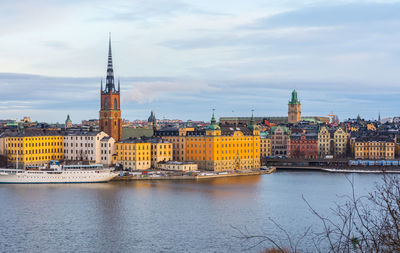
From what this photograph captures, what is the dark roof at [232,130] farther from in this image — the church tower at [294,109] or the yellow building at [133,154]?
the church tower at [294,109]

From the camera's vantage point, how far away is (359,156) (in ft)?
174

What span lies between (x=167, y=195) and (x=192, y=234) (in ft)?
35.1

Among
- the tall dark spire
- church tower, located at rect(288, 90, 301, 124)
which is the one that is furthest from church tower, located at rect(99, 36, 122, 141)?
church tower, located at rect(288, 90, 301, 124)

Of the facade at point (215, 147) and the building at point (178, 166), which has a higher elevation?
the facade at point (215, 147)

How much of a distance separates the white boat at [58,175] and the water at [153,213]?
1755 millimetres

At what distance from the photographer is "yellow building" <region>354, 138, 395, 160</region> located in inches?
2080

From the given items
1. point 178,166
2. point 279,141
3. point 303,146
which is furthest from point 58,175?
point 279,141

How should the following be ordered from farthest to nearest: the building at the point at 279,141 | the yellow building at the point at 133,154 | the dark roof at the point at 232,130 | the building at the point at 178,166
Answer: the building at the point at 279,141
the dark roof at the point at 232,130
the yellow building at the point at 133,154
the building at the point at 178,166

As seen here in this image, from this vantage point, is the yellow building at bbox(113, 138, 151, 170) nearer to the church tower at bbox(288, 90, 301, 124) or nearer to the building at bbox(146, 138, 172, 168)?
the building at bbox(146, 138, 172, 168)

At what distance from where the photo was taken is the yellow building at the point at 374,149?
52844 millimetres

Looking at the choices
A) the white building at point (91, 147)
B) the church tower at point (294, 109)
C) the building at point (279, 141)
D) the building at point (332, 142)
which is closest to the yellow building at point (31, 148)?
the white building at point (91, 147)

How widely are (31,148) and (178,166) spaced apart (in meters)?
10.4

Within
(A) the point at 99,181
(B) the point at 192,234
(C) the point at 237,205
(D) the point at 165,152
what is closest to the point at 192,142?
(D) the point at 165,152

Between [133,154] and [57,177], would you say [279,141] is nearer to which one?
[133,154]
